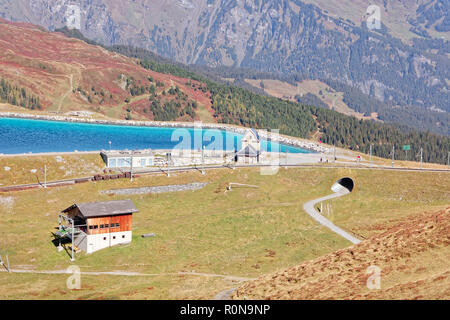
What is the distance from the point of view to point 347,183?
116m

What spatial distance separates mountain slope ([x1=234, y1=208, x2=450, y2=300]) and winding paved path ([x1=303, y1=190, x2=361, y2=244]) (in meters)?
20.8

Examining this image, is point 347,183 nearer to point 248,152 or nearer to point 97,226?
point 248,152

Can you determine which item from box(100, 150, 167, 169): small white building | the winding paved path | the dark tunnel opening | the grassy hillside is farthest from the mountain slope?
box(100, 150, 167, 169): small white building

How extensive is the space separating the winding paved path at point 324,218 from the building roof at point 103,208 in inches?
1387

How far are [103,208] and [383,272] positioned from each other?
151 feet

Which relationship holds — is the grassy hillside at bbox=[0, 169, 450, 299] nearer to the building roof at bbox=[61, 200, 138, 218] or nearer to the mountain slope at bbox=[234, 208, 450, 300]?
the building roof at bbox=[61, 200, 138, 218]

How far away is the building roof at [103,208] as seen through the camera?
2894 inches

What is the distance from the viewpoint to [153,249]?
243ft

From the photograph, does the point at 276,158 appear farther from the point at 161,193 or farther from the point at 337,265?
the point at 337,265

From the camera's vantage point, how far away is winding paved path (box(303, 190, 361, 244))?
3145 inches

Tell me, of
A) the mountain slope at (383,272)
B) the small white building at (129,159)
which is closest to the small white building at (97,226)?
the mountain slope at (383,272)

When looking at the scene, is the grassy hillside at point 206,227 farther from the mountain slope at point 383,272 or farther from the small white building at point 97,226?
the mountain slope at point 383,272

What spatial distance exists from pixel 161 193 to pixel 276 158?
50638mm

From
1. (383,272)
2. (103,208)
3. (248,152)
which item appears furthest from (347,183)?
(383,272)
